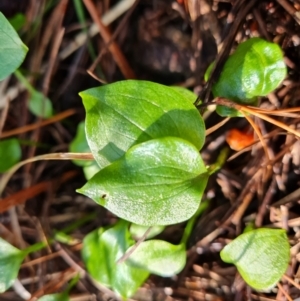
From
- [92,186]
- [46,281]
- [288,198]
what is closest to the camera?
[92,186]

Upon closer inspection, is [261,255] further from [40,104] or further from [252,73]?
[40,104]

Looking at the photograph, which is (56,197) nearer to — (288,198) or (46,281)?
(46,281)

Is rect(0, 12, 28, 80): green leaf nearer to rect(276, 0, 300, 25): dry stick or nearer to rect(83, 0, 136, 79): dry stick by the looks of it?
rect(83, 0, 136, 79): dry stick

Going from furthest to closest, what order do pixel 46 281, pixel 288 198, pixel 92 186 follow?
pixel 46 281 → pixel 288 198 → pixel 92 186

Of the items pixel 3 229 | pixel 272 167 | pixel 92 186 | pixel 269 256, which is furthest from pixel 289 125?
pixel 3 229

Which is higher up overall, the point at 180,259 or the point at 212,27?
the point at 212,27

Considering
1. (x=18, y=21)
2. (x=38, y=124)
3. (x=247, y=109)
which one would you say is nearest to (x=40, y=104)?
(x=38, y=124)

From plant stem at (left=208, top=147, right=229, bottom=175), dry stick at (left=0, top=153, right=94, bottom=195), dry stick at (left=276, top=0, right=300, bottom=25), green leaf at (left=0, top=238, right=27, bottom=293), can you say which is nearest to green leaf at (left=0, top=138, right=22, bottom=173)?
dry stick at (left=0, top=153, right=94, bottom=195)
